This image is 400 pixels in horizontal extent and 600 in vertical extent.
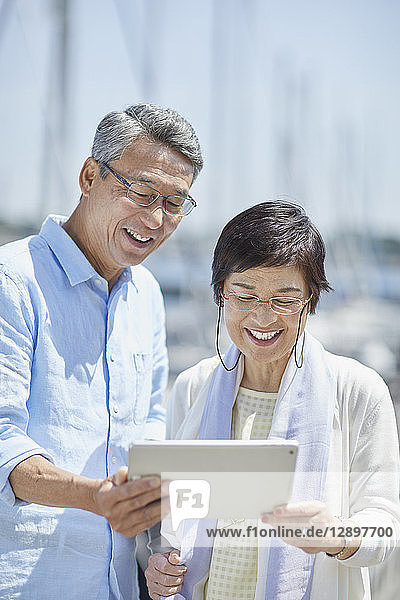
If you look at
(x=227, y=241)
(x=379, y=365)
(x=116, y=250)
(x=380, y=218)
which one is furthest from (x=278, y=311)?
(x=380, y=218)

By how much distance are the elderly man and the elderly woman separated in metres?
0.17

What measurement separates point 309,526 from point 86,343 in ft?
1.97

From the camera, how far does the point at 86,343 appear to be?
148 cm

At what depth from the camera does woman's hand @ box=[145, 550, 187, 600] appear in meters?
1.34

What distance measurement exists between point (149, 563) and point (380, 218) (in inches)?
265

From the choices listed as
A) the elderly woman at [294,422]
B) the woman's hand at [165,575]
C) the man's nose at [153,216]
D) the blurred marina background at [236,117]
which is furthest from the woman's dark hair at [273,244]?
the blurred marina background at [236,117]

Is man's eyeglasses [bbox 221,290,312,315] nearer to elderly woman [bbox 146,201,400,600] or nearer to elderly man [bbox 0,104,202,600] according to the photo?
elderly woman [bbox 146,201,400,600]

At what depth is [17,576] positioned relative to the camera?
4.59 feet

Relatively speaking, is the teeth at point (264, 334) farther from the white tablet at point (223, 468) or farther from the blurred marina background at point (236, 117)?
the blurred marina background at point (236, 117)

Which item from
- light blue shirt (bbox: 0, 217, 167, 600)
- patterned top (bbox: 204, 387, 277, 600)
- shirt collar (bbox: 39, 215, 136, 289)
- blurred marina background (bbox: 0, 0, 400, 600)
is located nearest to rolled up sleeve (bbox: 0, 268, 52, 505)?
light blue shirt (bbox: 0, 217, 167, 600)

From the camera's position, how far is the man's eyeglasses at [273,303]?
4.39 feet

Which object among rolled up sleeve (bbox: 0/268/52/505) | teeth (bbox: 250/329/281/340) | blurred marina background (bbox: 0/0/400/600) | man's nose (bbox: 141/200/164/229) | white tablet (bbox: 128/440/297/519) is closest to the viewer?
white tablet (bbox: 128/440/297/519)

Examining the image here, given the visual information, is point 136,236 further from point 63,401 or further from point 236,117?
point 236,117

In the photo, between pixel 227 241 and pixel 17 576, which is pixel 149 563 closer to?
pixel 17 576
